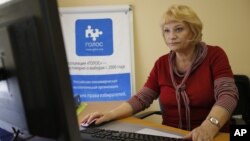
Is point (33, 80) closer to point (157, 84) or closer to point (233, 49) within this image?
point (157, 84)

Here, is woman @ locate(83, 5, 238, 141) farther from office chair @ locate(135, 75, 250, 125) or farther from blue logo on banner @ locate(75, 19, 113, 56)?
blue logo on banner @ locate(75, 19, 113, 56)

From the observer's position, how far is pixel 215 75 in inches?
61.6

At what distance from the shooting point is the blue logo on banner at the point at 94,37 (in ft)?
9.29

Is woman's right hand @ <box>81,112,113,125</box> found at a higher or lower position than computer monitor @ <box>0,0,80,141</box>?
lower

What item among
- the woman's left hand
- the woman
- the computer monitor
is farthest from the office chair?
the computer monitor

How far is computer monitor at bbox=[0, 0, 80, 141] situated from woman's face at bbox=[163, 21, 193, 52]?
1.09m

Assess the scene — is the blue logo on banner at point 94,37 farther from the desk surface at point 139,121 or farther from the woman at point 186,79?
the woman at point 186,79

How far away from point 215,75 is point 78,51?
1.61 m

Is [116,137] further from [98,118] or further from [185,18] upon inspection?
[185,18]

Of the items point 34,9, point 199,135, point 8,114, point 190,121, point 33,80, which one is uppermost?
point 34,9

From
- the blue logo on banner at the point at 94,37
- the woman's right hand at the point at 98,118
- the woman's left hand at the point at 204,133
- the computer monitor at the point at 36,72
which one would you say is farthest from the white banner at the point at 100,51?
the computer monitor at the point at 36,72

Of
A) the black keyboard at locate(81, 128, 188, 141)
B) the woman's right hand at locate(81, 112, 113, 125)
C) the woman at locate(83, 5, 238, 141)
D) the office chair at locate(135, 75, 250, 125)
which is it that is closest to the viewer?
the black keyboard at locate(81, 128, 188, 141)

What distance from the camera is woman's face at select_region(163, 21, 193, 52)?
164 cm

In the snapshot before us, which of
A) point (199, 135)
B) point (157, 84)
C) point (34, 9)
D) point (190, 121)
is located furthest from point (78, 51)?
point (34, 9)
